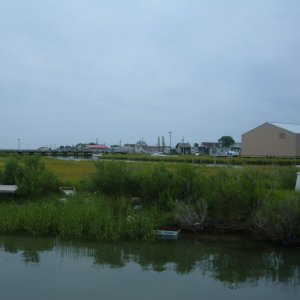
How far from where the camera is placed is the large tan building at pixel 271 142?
73525 mm

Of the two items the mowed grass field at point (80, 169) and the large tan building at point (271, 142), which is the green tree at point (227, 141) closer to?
the large tan building at point (271, 142)

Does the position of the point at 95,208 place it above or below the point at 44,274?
above

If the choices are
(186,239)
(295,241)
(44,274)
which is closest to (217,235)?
(186,239)

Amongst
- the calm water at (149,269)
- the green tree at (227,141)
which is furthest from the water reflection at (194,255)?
the green tree at (227,141)

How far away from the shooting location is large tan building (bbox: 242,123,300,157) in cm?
7353

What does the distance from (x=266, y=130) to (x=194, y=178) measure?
6179cm

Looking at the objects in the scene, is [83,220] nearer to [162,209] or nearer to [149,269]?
[162,209]

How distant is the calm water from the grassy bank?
0.64 metres

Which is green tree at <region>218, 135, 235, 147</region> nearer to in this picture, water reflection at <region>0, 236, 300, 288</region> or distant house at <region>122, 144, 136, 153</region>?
distant house at <region>122, 144, 136, 153</region>

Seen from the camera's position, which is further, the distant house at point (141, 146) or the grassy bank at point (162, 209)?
the distant house at point (141, 146)

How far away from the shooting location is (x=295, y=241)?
14.9 meters

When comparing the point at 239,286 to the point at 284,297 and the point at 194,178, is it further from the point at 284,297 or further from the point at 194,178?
the point at 194,178

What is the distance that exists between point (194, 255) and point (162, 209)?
368cm

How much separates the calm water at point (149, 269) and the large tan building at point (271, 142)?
6124 centimetres
